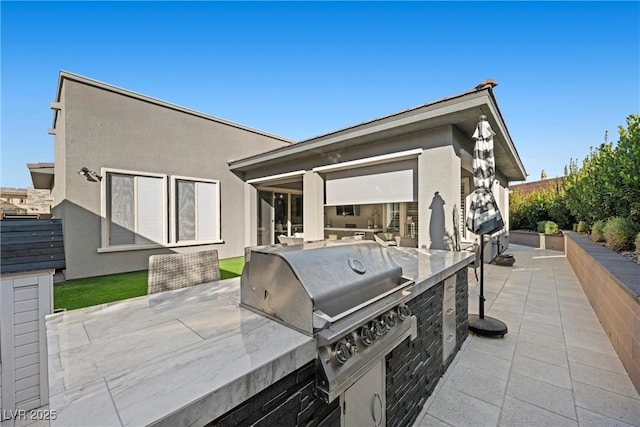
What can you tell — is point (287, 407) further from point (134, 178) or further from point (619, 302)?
point (134, 178)

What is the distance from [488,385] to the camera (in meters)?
3.35

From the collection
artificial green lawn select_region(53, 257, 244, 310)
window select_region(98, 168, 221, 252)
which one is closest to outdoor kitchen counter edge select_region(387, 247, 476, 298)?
artificial green lawn select_region(53, 257, 244, 310)

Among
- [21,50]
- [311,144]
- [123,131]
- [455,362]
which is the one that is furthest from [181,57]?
[455,362]

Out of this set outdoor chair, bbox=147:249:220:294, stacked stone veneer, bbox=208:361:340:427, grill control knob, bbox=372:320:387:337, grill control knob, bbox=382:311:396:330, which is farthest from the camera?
outdoor chair, bbox=147:249:220:294

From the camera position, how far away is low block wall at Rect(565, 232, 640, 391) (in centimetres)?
340

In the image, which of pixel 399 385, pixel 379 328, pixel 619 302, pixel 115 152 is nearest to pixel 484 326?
pixel 619 302

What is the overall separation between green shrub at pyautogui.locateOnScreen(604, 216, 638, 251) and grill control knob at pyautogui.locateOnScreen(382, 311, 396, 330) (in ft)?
30.3

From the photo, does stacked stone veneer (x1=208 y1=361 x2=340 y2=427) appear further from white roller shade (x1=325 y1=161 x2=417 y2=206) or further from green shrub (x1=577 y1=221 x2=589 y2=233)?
green shrub (x1=577 y1=221 x2=589 y2=233)

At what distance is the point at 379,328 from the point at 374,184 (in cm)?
594

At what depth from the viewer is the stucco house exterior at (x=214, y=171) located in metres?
6.19

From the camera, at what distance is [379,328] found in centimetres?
190

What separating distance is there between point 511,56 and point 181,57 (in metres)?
10.2

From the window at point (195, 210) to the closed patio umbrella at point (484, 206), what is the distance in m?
9.18

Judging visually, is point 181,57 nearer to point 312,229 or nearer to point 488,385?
point 312,229
